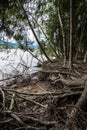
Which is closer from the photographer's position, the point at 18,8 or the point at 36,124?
the point at 36,124

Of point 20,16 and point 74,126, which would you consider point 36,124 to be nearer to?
point 74,126

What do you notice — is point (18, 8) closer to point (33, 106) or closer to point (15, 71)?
point (15, 71)

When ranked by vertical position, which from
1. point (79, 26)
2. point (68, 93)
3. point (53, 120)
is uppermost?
point (79, 26)

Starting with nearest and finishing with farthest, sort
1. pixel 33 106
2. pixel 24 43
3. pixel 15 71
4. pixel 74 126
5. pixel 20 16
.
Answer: pixel 74 126 < pixel 33 106 < pixel 15 71 < pixel 20 16 < pixel 24 43

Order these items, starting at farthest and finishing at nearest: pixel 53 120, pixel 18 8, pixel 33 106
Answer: pixel 18 8, pixel 33 106, pixel 53 120

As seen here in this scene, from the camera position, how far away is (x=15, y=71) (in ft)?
25.2

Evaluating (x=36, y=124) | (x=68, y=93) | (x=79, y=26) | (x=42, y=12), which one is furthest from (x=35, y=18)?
(x=36, y=124)

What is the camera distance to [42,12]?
492 inches

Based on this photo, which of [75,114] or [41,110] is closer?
[75,114]

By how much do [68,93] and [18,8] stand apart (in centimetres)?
617

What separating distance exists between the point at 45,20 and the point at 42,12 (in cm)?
166

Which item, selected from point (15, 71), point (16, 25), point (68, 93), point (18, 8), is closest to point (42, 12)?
point (16, 25)

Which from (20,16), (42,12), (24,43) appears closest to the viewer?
(20,16)

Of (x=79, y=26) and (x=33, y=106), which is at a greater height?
(x=79, y=26)
